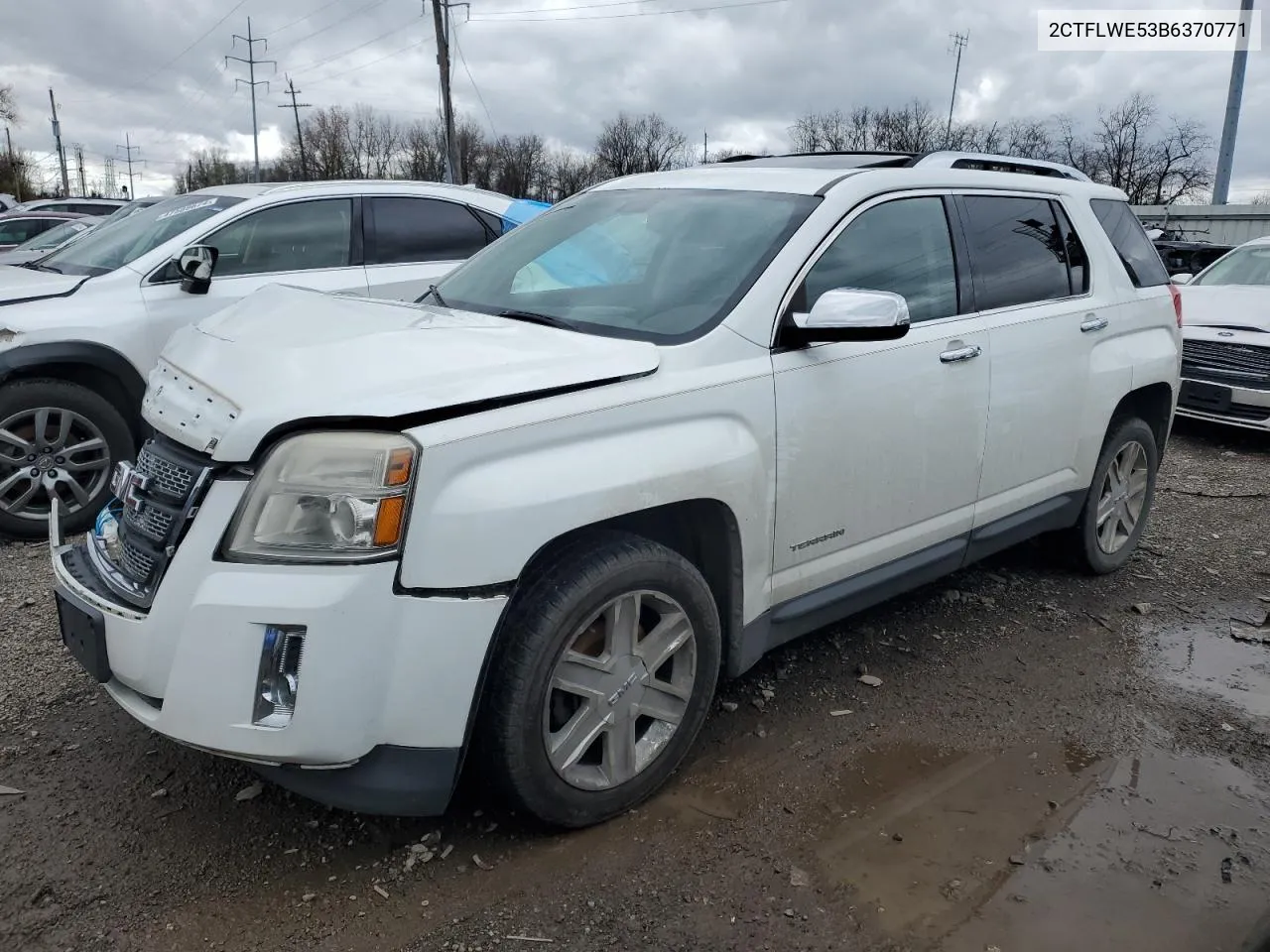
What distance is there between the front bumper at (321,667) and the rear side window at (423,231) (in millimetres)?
4222

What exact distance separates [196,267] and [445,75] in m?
23.9

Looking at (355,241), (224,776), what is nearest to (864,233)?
(224,776)

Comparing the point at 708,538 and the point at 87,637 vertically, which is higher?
the point at 708,538

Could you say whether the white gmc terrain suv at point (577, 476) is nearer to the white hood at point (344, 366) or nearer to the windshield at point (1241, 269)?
the white hood at point (344, 366)

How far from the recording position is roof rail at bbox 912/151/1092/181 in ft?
12.9

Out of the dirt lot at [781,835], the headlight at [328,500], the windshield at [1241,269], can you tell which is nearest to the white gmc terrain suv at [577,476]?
the headlight at [328,500]

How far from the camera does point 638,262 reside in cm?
342

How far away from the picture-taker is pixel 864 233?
3414 mm

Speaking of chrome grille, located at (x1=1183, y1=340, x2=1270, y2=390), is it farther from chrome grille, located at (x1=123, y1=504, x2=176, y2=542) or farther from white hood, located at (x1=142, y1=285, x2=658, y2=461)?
chrome grille, located at (x1=123, y1=504, x2=176, y2=542)

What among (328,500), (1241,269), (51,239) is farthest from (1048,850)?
(51,239)

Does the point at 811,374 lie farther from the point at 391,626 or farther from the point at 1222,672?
the point at 1222,672

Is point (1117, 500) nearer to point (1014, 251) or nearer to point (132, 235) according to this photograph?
point (1014, 251)

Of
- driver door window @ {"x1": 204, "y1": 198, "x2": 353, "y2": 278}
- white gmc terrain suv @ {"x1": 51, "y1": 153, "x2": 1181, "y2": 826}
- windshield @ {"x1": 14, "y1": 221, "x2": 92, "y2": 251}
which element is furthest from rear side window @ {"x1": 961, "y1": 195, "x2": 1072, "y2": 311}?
windshield @ {"x1": 14, "y1": 221, "x2": 92, "y2": 251}

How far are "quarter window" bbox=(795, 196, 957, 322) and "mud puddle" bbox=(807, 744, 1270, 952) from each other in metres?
1.55
